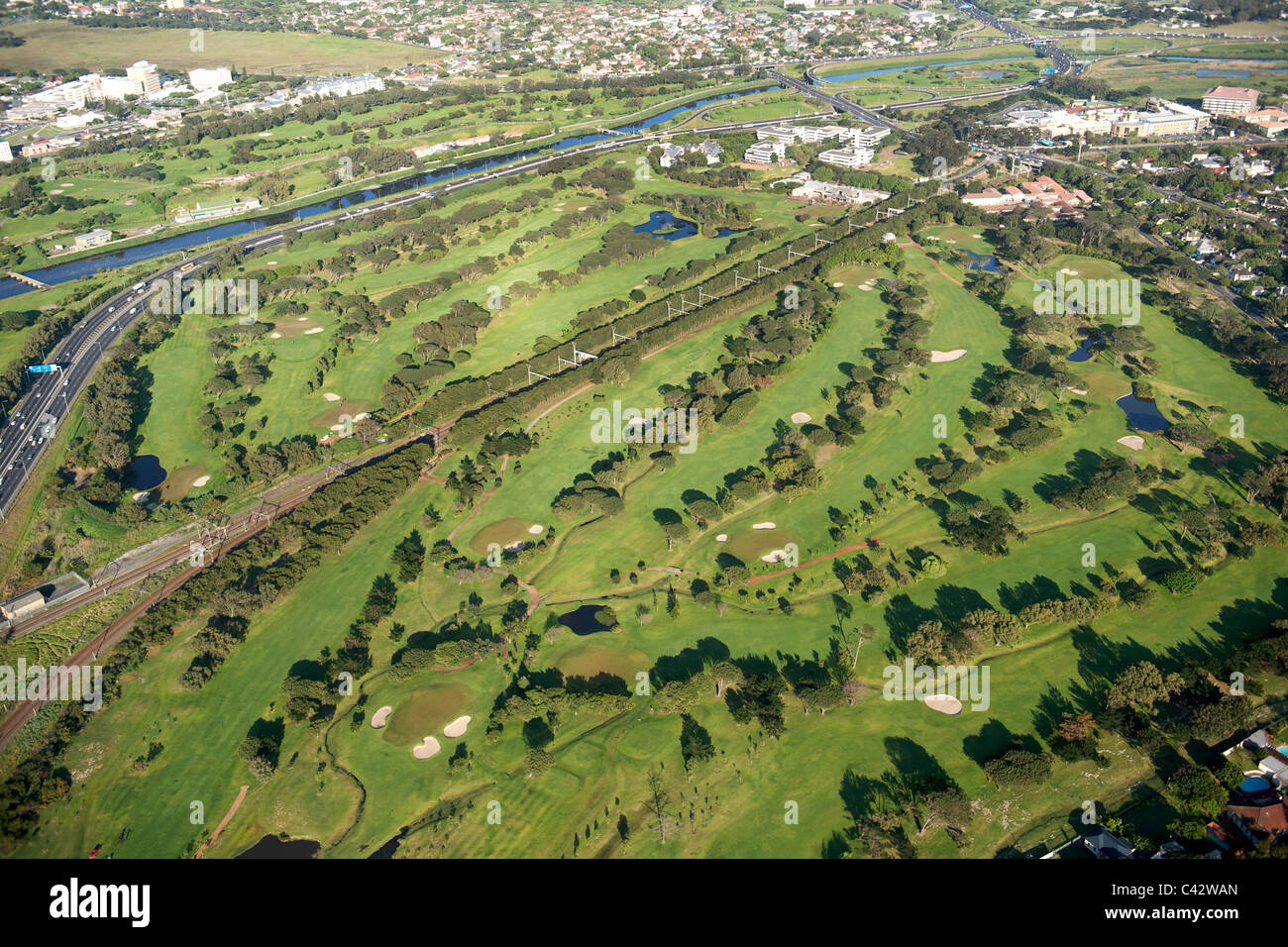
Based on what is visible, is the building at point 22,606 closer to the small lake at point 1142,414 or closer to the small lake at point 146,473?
the small lake at point 146,473

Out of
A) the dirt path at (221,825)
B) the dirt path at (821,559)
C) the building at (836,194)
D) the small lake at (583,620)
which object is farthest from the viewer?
the building at (836,194)

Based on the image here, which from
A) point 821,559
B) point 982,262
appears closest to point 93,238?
point 821,559

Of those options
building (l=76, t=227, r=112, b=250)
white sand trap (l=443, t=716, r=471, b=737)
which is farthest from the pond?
white sand trap (l=443, t=716, r=471, b=737)

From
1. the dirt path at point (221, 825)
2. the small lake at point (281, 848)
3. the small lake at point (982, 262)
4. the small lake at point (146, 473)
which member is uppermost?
the small lake at point (982, 262)

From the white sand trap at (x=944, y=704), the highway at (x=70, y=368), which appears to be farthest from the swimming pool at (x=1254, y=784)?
the highway at (x=70, y=368)

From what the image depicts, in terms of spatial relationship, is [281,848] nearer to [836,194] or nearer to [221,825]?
[221,825]

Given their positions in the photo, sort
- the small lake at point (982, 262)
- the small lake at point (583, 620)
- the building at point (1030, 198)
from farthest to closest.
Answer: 1. the building at point (1030, 198)
2. the small lake at point (982, 262)
3. the small lake at point (583, 620)

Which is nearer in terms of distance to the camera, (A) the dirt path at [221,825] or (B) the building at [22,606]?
(A) the dirt path at [221,825]
